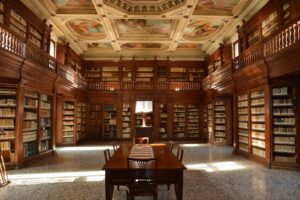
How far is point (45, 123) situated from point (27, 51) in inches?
109

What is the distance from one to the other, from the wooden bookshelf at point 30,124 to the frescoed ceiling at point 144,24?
3.06 meters

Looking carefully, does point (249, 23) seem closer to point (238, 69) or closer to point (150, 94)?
point (238, 69)

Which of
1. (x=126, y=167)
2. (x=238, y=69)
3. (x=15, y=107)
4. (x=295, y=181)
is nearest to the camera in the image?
(x=126, y=167)

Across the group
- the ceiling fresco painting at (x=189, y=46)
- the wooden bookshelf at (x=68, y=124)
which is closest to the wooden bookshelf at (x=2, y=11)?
the wooden bookshelf at (x=68, y=124)

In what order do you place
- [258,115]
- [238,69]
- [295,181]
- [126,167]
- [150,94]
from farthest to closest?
[150,94], [238,69], [258,115], [295,181], [126,167]

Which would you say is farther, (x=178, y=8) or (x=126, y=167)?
(x=178, y=8)

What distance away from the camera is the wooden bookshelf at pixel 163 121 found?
13.8 metres

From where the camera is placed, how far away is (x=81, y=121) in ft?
42.5

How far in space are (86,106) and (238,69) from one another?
8565mm

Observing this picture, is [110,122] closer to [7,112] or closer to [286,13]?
[7,112]

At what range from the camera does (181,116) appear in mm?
13875

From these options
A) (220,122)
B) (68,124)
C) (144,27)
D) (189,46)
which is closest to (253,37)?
(220,122)

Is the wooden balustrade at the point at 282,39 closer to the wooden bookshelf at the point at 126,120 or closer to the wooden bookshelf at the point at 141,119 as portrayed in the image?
the wooden bookshelf at the point at 141,119

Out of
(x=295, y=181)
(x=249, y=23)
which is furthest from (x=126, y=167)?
(x=249, y=23)
